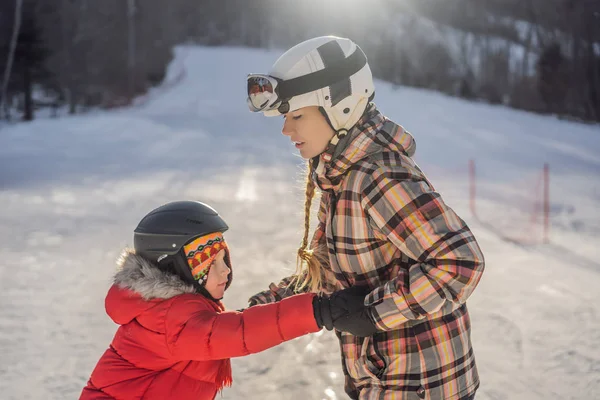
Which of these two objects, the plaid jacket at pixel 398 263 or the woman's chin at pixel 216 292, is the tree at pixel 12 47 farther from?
the plaid jacket at pixel 398 263

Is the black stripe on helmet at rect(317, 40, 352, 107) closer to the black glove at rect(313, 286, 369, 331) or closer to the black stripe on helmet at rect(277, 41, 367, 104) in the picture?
the black stripe on helmet at rect(277, 41, 367, 104)

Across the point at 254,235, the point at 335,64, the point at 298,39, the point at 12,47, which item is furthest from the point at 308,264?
the point at 298,39

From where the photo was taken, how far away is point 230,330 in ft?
5.70

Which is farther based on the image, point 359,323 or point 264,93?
point 264,93

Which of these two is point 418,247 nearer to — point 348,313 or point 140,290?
point 348,313

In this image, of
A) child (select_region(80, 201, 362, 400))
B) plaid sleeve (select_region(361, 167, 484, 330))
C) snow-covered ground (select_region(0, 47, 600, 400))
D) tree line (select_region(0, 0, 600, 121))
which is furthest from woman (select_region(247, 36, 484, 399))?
tree line (select_region(0, 0, 600, 121))

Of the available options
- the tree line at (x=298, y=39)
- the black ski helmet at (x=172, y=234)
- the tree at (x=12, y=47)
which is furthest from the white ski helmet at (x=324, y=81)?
the tree at (x=12, y=47)

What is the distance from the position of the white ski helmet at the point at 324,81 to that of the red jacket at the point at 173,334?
1.92 feet

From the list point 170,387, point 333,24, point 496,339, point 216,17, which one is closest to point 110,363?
point 170,387

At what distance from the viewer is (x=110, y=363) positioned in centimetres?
186

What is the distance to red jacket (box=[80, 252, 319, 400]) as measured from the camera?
172 centimetres

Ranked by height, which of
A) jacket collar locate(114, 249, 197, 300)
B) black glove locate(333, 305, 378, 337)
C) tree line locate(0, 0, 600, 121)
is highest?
black glove locate(333, 305, 378, 337)

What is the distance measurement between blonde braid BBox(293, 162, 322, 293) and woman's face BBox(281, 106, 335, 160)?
Answer: 6.5 inches

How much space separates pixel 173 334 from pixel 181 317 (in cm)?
6
